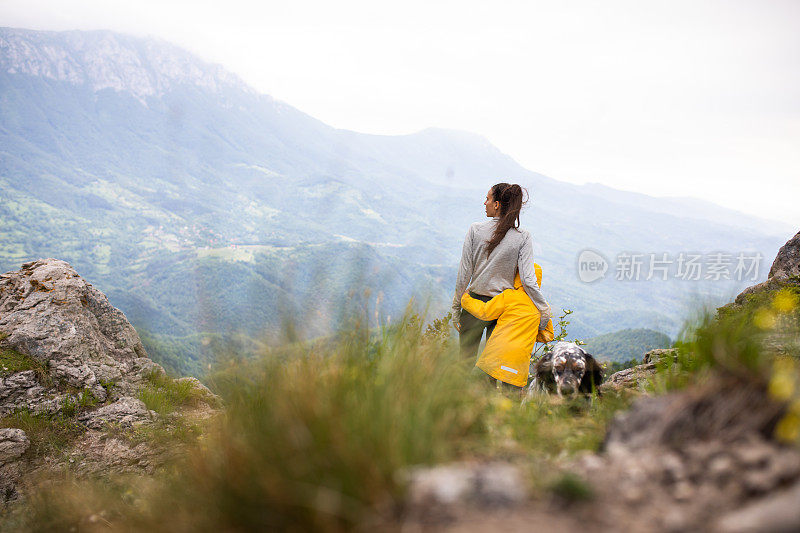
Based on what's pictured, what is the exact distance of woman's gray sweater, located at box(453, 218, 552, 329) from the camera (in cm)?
525

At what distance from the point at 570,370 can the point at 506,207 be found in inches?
77.9

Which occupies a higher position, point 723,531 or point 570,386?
point 723,531

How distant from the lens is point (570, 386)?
4617 mm

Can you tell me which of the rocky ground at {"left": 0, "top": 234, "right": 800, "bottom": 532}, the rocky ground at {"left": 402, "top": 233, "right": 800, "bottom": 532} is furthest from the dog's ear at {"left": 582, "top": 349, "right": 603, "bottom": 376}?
the rocky ground at {"left": 402, "top": 233, "right": 800, "bottom": 532}

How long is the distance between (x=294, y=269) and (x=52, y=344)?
199 inches

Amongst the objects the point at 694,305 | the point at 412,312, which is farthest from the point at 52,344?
the point at 694,305

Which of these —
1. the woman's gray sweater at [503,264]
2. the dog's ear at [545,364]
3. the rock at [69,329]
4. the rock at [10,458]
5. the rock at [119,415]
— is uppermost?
the woman's gray sweater at [503,264]

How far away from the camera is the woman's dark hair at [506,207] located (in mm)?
5219

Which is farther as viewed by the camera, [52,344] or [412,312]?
[52,344]

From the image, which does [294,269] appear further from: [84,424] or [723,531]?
[84,424]

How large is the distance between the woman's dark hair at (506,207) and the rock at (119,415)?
4.99 meters

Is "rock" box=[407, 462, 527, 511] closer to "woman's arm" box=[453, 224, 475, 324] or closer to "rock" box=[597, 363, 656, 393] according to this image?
"woman's arm" box=[453, 224, 475, 324]

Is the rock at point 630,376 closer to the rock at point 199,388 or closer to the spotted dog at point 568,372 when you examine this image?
the spotted dog at point 568,372

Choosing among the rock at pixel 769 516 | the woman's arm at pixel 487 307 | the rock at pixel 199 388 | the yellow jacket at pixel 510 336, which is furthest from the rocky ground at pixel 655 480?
the rock at pixel 199 388
